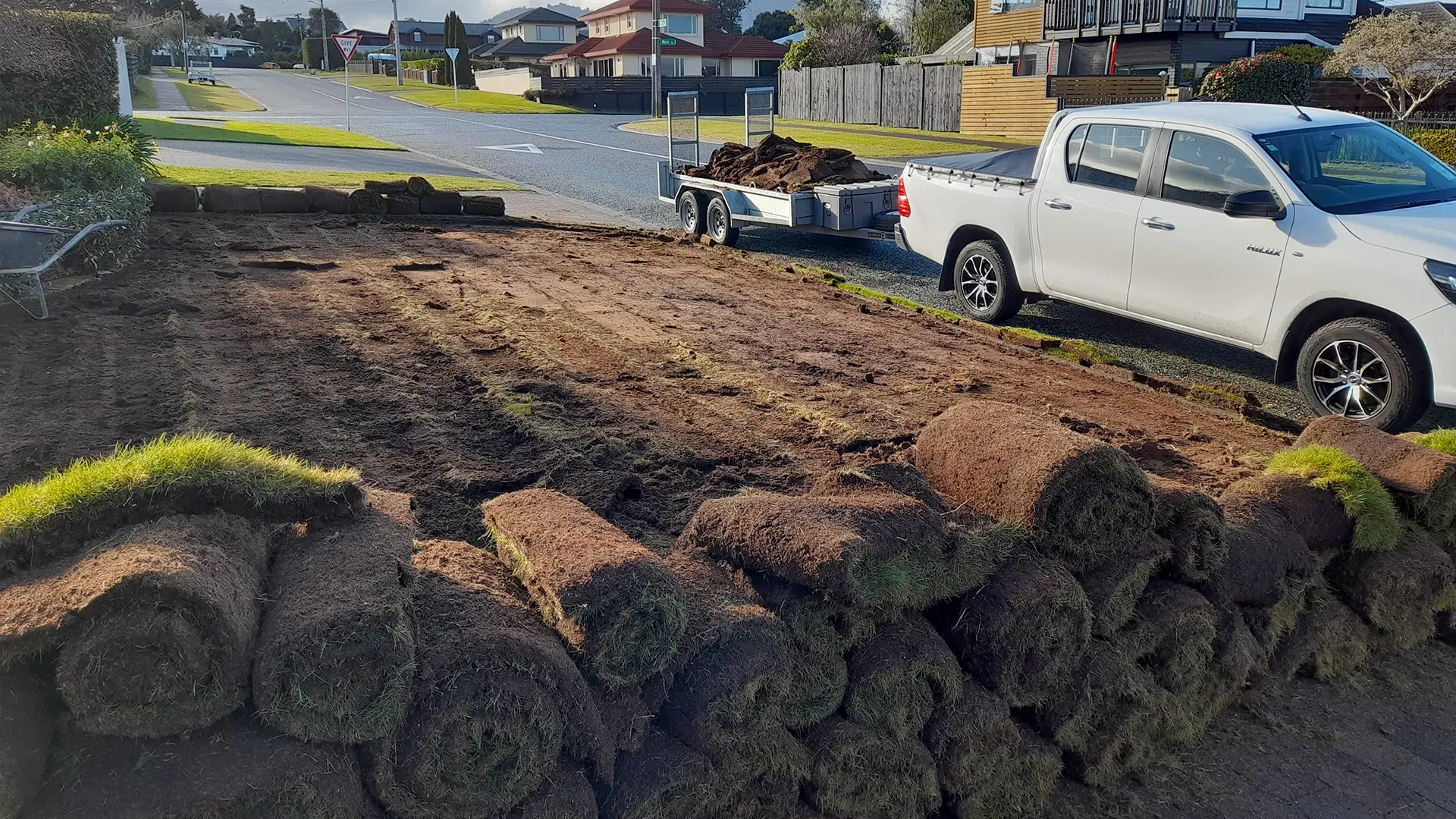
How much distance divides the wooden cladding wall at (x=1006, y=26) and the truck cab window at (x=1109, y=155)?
1287 inches

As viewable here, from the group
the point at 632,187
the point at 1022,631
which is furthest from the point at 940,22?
the point at 1022,631

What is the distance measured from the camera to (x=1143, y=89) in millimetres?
30828

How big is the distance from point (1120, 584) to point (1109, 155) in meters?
5.42

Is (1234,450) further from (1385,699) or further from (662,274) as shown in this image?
(662,274)

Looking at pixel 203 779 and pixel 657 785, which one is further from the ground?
pixel 203 779

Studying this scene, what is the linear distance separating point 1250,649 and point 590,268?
897 centimetres

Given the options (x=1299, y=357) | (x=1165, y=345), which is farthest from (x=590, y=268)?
(x=1299, y=357)

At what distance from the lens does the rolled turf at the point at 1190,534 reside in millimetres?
4266

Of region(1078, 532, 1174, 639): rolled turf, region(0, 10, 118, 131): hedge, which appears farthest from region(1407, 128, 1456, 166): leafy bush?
region(0, 10, 118, 131): hedge

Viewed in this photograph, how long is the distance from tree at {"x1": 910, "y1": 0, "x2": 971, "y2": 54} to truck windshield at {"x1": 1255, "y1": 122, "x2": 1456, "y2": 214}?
5216 centimetres

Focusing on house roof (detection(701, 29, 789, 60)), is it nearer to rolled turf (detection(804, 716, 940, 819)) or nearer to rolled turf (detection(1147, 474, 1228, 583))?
rolled turf (detection(1147, 474, 1228, 583))

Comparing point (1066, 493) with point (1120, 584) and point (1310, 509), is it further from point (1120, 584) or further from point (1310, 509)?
point (1310, 509)

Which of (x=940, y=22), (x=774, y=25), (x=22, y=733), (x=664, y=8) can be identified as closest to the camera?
(x=22, y=733)

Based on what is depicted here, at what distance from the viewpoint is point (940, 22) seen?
56.8 m
